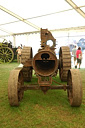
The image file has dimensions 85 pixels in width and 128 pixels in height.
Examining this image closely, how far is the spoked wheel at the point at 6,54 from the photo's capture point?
10.5m

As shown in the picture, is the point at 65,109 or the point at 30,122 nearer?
the point at 30,122

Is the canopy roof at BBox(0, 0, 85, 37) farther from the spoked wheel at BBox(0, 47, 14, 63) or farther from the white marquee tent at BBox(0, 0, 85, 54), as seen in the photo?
the spoked wheel at BBox(0, 47, 14, 63)

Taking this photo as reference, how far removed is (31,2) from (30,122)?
710cm

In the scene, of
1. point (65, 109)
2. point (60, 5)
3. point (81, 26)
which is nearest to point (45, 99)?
point (65, 109)

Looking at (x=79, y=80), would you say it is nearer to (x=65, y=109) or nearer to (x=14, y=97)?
(x=65, y=109)

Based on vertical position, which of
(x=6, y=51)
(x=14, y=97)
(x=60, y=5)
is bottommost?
(x=14, y=97)

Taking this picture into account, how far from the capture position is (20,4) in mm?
7535

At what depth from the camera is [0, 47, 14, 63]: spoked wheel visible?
10.5 metres

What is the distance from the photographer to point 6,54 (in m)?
10.5

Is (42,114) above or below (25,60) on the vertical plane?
below

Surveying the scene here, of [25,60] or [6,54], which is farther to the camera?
[6,54]

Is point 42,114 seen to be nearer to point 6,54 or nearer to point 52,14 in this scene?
point 52,14

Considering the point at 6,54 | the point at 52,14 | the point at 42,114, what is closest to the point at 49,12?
the point at 52,14

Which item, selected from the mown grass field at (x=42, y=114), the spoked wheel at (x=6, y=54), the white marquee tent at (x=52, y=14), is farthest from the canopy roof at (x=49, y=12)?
the mown grass field at (x=42, y=114)
